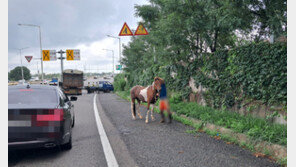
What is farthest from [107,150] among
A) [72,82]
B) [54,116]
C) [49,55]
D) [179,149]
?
[49,55]

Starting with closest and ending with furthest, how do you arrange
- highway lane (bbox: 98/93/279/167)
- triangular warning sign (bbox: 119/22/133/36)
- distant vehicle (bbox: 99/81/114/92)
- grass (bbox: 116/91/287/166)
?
highway lane (bbox: 98/93/279/167) < grass (bbox: 116/91/287/166) < triangular warning sign (bbox: 119/22/133/36) < distant vehicle (bbox: 99/81/114/92)

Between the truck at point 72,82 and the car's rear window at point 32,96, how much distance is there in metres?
25.8

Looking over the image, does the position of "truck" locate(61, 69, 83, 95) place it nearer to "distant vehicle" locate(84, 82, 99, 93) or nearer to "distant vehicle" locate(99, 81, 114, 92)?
"distant vehicle" locate(99, 81, 114, 92)

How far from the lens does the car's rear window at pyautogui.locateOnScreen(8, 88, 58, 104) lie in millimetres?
5086

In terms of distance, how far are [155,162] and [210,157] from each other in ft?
3.70

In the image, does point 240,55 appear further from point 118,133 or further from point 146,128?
point 118,133

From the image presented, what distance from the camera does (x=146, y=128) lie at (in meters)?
7.88

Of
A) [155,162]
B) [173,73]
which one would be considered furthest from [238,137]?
[173,73]

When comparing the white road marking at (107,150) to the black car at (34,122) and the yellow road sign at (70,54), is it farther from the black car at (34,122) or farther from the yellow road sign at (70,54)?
the yellow road sign at (70,54)

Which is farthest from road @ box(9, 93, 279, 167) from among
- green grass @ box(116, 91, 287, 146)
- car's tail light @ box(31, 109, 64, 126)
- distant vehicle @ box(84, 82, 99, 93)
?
distant vehicle @ box(84, 82, 99, 93)

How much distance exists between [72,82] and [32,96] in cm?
2627

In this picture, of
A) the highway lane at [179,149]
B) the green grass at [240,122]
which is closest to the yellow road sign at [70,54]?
the green grass at [240,122]

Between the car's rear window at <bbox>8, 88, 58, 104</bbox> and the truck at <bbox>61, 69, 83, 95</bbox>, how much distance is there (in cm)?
2577
